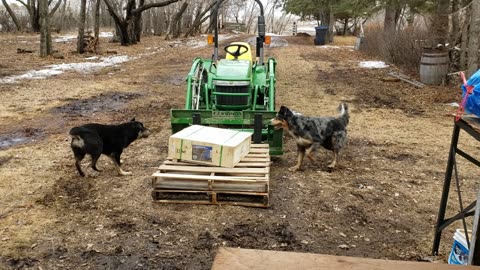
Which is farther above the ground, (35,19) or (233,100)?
(35,19)

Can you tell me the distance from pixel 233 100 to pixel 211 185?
6.65ft

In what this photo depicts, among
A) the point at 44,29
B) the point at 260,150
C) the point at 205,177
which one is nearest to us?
the point at 205,177

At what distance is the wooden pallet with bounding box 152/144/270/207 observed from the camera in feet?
16.0

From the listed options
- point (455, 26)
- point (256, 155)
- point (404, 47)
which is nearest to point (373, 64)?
point (404, 47)

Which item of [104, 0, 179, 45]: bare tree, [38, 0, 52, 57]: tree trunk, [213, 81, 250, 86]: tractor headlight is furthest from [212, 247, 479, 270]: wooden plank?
[104, 0, 179, 45]: bare tree

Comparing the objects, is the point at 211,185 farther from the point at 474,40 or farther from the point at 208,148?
the point at 474,40

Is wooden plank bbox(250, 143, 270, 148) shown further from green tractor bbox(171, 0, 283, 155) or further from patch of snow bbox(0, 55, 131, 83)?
patch of snow bbox(0, 55, 131, 83)

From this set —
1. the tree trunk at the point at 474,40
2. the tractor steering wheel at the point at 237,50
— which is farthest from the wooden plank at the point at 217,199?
the tree trunk at the point at 474,40

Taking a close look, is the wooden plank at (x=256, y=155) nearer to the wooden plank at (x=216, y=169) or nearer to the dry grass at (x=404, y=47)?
the wooden plank at (x=216, y=169)

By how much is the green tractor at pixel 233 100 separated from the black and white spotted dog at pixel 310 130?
0.92ft

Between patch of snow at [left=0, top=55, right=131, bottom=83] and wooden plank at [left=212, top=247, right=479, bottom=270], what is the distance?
12349 millimetres

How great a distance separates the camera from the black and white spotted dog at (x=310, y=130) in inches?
231

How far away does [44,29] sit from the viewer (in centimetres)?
1686

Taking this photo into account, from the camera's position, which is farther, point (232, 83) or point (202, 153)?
point (232, 83)
